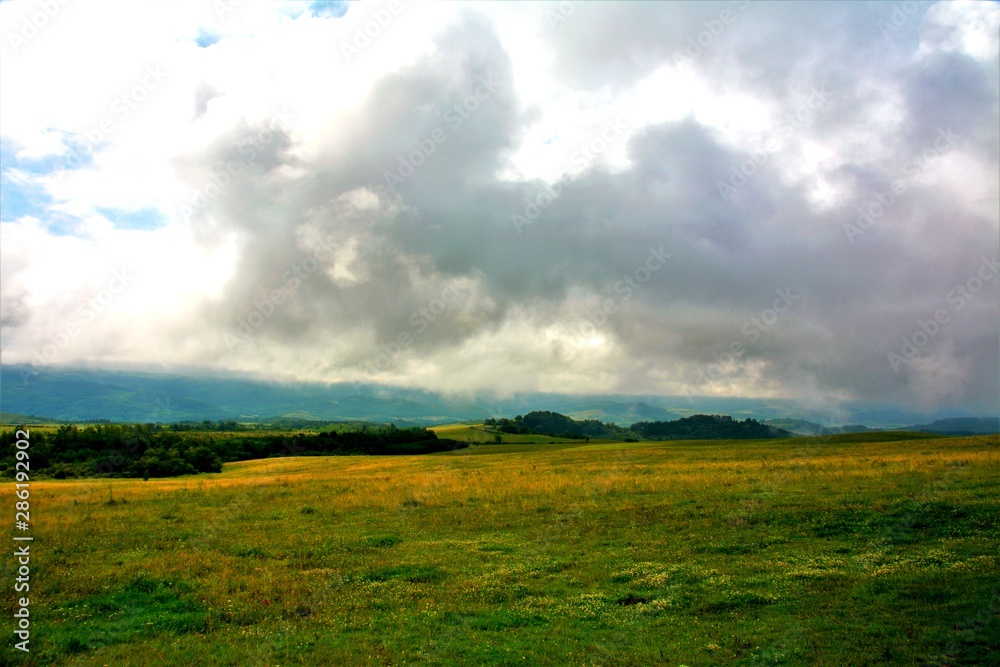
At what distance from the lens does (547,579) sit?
731 inches

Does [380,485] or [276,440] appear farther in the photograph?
[276,440]

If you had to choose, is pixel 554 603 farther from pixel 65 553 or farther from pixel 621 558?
pixel 65 553

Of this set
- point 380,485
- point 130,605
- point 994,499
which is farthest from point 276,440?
point 994,499

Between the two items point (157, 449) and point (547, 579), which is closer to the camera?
point (547, 579)

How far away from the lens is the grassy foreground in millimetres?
12961

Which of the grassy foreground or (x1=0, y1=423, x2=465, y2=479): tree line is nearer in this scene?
the grassy foreground

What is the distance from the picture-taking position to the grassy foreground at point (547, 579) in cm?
1296

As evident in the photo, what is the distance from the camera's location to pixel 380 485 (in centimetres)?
4284

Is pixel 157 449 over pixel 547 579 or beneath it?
beneath

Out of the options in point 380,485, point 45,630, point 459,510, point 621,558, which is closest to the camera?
point 45,630

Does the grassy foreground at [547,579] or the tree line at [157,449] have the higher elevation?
the grassy foreground at [547,579]

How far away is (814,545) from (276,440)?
13075 cm

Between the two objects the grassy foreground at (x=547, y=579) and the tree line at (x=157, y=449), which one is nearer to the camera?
the grassy foreground at (x=547, y=579)

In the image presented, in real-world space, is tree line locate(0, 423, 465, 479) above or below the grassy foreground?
below
